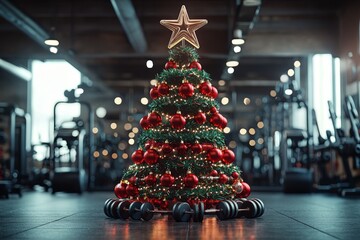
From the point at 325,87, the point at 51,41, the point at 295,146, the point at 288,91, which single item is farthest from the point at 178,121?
the point at 325,87

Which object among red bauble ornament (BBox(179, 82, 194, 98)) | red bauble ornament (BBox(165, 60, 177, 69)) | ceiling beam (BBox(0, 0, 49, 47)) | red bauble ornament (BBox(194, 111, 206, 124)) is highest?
ceiling beam (BBox(0, 0, 49, 47))

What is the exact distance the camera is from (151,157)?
4750 millimetres

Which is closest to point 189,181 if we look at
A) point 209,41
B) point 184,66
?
point 184,66

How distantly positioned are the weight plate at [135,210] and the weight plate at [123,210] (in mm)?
88

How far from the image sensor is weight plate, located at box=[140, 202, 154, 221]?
445cm

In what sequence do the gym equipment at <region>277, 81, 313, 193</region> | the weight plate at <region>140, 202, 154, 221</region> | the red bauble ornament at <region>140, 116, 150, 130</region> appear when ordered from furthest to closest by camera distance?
the gym equipment at <region>277, 81, 313, 193</region> < the red bauble ornament at <region>140, 116, 150, 130</region> < the weight plate at <region>140, 202, 154, 221</region>

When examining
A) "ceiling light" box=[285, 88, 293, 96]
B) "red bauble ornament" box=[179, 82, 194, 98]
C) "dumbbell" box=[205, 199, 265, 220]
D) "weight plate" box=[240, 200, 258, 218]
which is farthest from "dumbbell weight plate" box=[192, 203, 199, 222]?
"ceiling light" box=[285, 88, 293, 96]

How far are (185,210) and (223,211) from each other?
0.34 metres

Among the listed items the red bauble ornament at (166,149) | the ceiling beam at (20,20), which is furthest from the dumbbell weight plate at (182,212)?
the ceiling beam at (20,20)

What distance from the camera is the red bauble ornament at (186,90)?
4883 mm

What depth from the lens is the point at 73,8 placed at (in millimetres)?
12656

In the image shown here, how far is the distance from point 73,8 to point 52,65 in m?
9.61

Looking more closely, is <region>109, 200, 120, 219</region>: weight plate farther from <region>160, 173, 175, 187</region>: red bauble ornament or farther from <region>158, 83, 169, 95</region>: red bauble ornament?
<region>158, 83, 169, 95</region>: red bauble ornament

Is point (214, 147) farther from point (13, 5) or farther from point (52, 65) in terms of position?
point (52, 65)
